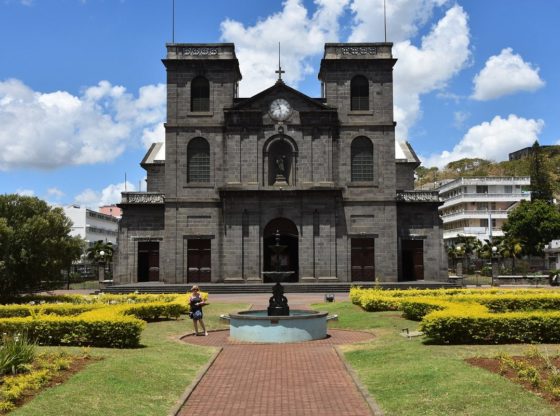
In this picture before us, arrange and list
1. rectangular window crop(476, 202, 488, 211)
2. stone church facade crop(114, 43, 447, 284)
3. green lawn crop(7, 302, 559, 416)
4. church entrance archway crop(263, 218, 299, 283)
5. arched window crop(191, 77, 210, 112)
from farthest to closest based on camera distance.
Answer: rectangular window crop(476, 202, 488, 211)
arched window crop(191, 77, 210, 112)
church entrance archway crop(263, 218, 299, 283)
stone church facade crop(114, 43, 447, 284)
green lawn crop(7, 302, 559, 416)

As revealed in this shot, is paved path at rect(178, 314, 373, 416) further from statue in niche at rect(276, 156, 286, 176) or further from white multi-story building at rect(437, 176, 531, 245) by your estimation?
white multi-story building at rect(437, 176, 531, 245)

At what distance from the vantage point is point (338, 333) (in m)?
23.0

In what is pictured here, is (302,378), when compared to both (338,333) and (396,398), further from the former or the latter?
(338,333)

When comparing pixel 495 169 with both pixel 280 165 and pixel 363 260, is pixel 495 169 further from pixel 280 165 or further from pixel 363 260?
pixel 280 165

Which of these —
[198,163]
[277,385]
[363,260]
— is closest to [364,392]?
[277,385]

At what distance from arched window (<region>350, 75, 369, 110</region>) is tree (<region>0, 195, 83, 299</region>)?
83.0ft

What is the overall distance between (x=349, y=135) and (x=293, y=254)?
32.7 feet

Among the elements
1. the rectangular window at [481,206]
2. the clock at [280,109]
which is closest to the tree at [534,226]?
the rectangular window at [481,206]

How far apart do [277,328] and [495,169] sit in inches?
5633

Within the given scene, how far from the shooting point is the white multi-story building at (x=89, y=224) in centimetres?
9875

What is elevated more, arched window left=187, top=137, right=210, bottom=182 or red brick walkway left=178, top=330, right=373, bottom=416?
arched window left=187, top=137, right=210, bottom=182

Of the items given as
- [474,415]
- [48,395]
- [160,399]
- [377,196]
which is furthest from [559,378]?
[377,196]

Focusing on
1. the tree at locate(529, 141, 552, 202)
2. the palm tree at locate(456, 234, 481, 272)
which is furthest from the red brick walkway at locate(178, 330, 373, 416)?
the tree at locate(529, 141, 552, 202)

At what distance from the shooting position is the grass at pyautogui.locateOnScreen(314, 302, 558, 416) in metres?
11.2
